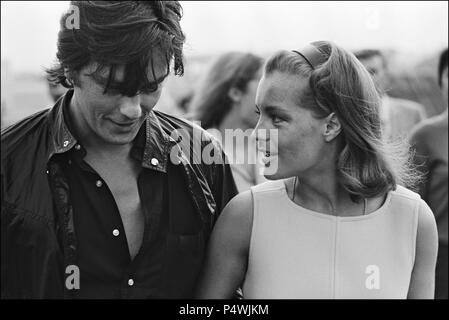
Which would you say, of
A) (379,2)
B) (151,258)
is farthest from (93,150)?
(379,2)

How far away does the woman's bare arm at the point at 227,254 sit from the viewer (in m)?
2.40

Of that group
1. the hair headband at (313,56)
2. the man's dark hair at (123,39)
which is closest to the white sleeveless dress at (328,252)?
the hair headband at (313,56)

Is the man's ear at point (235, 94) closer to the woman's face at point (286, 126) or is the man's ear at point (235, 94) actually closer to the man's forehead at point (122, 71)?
the woman's face at point (286, 126)

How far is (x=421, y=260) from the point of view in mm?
2434

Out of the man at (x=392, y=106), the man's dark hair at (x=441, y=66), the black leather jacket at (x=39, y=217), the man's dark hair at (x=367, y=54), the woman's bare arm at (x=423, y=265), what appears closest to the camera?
the black leather jacket at (x=39, y=217)

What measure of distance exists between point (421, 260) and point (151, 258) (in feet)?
2.75

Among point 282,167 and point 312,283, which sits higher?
point 282,167

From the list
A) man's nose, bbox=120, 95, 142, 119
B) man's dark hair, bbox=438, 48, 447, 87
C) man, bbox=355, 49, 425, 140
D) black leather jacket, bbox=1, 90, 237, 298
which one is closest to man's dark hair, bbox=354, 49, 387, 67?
man, bbox=355, 49, 425, 140

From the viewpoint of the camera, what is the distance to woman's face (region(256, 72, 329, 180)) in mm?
2326

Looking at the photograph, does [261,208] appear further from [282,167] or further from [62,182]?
[62,182]

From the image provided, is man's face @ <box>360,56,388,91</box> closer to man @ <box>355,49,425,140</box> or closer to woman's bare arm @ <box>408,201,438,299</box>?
man @ <box>355,49,425,140</box>

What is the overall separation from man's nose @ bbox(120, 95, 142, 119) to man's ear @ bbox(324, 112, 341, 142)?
0.58m

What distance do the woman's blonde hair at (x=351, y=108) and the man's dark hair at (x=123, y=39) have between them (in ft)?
1.21

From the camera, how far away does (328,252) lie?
2.38 metres
